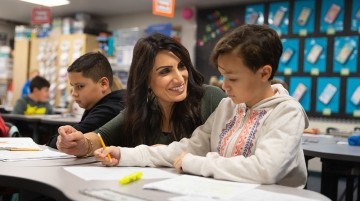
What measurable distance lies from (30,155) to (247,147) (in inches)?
31.8

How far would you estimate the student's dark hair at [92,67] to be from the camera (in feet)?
7.18

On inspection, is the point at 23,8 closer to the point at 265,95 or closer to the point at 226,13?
the point at 226,13

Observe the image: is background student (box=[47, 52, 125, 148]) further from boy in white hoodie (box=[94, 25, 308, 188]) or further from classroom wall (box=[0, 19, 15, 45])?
classroom wall (box=[0, 19, 15, 45])

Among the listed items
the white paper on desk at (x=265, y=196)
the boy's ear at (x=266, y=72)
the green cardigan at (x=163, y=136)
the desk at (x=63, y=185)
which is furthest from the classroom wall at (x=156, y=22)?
the white paper on desk at (x=265, y=196)

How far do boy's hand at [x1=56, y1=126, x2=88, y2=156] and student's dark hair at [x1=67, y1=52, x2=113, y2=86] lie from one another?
71 centimetres

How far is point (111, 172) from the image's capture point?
124 cm

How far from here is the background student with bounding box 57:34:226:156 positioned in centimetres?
166

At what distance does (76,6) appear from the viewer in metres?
7.23

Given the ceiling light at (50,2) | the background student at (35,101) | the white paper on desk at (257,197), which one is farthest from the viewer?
the ceiling light at (50,2)

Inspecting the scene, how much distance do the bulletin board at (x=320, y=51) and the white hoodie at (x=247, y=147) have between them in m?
3.99

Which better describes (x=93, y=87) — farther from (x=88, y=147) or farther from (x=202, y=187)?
(x=202, y=187)

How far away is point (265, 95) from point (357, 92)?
171 inches

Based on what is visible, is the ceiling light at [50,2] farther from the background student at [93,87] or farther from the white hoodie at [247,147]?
the white hoodie at [247,147]

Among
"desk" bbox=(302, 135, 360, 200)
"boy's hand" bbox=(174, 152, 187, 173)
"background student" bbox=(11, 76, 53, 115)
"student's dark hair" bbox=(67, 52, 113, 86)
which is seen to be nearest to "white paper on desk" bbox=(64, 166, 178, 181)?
"boy's hand" bbox=(174, 152, 187, 173)
